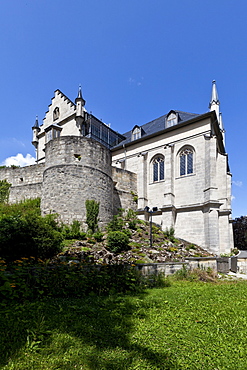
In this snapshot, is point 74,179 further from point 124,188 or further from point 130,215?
point 124,188

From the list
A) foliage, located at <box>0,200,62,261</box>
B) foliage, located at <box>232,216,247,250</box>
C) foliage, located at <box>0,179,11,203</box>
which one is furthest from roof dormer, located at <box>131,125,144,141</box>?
foliage, located at <box>0,200,62,261</box>

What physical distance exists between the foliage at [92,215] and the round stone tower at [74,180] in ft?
1.01

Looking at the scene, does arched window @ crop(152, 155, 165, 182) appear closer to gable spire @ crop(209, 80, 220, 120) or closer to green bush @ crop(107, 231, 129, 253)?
gable spire @ crop(209, 80, 220, 120)

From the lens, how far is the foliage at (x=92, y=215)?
14.2 meters

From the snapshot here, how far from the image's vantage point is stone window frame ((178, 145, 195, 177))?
20.9 meters

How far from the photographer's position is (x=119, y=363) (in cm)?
245

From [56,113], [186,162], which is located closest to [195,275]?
[186,162]

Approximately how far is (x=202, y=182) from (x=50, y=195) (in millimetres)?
12937

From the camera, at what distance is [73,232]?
13.0 meters

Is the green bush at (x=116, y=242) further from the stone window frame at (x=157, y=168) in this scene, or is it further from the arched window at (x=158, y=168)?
the arched window at (x=158, y=168)

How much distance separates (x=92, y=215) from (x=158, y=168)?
11.2m

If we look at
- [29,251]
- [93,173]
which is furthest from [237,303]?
[93,173]

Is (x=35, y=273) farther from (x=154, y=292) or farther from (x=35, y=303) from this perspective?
(x=154, y=292)

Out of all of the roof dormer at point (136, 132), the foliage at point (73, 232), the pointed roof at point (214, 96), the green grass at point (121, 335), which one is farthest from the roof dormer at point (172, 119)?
the green grass at point (121, 335)
